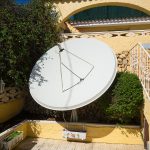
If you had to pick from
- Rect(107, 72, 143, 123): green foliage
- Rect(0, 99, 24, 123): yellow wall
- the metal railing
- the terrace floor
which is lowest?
the terrace floor

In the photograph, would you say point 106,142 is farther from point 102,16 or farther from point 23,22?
point 102,16

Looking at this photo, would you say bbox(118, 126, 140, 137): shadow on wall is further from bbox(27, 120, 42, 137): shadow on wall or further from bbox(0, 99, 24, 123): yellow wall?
bbox(0, 99, 24, 123): yellow wall

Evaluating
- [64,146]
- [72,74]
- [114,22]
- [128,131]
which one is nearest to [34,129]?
[64,146]

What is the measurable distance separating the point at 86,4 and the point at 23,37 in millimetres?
5695

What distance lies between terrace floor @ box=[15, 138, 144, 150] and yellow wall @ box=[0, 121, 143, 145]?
0.20m

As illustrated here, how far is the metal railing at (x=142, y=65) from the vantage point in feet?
27.5

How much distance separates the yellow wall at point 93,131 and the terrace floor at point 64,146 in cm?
20

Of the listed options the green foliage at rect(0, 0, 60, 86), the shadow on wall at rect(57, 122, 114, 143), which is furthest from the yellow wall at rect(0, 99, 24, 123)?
the shadow on wall at rect(57, 122, 114, 143)

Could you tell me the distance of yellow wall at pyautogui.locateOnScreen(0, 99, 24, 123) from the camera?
35.0 ft

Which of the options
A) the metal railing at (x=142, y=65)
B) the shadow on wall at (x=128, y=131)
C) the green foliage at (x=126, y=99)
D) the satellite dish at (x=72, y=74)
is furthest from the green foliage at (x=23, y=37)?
the shadow on wall at (x=128, y=131)

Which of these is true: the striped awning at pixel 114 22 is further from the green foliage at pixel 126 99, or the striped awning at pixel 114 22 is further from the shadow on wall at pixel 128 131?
the shadow on wall at pixel 128 131

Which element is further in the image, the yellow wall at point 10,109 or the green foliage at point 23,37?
the yellow wall at point 10,109

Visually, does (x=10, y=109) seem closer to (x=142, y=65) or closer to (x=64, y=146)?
(x=64, y=146)

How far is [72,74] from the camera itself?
31.7ft
